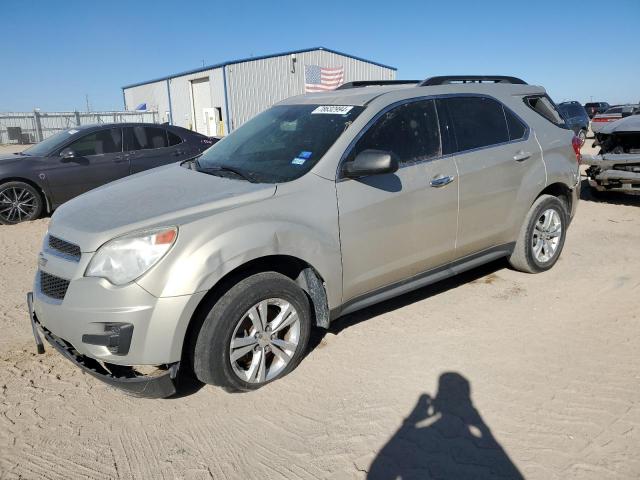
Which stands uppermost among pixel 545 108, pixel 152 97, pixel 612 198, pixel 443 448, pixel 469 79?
pixel 152 97

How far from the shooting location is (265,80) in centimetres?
2944

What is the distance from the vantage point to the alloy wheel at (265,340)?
306 centimetres

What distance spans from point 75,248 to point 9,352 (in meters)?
1.46

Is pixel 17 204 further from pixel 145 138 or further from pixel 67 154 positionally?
pixel 145 138

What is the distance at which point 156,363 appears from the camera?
9.14 ft

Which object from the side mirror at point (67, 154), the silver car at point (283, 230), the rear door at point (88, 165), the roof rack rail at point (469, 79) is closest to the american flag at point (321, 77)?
the rear door at point (88, 165)

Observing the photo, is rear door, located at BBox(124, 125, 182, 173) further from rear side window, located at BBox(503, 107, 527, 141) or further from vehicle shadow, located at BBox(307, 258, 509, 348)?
rear side window, located at BBox(503, 107, 527, 141)

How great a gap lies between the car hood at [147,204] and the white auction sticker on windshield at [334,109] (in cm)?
94

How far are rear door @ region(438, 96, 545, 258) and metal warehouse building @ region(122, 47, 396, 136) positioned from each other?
965 inches

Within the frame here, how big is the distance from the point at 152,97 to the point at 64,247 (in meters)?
37.4

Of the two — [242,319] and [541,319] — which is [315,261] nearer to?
[242,319]

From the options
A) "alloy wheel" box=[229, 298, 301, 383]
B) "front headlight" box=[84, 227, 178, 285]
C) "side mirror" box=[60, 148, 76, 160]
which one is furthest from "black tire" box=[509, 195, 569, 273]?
"side mirror" box=[60, 148, 76, 160]

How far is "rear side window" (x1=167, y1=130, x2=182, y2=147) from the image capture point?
8.95m

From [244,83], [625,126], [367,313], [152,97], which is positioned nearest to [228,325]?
[367,313]
